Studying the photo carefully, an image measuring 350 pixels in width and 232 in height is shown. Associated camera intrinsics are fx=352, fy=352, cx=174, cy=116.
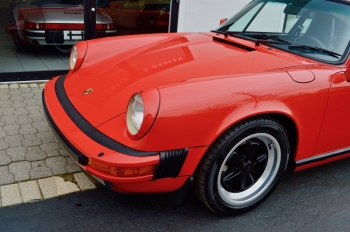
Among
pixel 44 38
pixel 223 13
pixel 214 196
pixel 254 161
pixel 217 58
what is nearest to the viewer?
pixel 214 196

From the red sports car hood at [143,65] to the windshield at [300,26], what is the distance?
245 millimetres

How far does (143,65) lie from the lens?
260cm

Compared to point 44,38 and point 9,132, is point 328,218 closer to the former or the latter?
point 9,132

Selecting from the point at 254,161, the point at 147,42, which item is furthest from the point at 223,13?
the point at 254,161

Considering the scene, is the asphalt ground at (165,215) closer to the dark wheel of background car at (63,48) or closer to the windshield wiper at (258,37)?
the windshield wiper at (258,37)

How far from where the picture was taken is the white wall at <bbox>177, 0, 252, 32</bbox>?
584 cm

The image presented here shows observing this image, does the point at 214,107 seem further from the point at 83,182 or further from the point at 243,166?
the point at 83,182

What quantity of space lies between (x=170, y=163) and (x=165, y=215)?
0.59 metres

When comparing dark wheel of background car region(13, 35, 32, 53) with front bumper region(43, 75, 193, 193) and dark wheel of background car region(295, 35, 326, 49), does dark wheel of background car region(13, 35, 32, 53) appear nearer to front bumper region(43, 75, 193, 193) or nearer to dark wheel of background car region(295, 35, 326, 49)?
front bumper region(43, 75, 193, 193)

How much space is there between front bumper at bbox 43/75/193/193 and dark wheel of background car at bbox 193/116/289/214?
7.9 inches

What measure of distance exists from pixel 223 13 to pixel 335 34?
12.2 feet

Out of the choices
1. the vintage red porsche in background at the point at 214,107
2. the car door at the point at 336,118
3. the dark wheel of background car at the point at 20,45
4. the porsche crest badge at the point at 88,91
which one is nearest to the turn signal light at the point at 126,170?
the vintage red porsche in background at the point at 214,107

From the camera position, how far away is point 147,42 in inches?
125

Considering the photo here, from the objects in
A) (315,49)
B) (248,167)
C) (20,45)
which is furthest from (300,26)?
(20,45)
